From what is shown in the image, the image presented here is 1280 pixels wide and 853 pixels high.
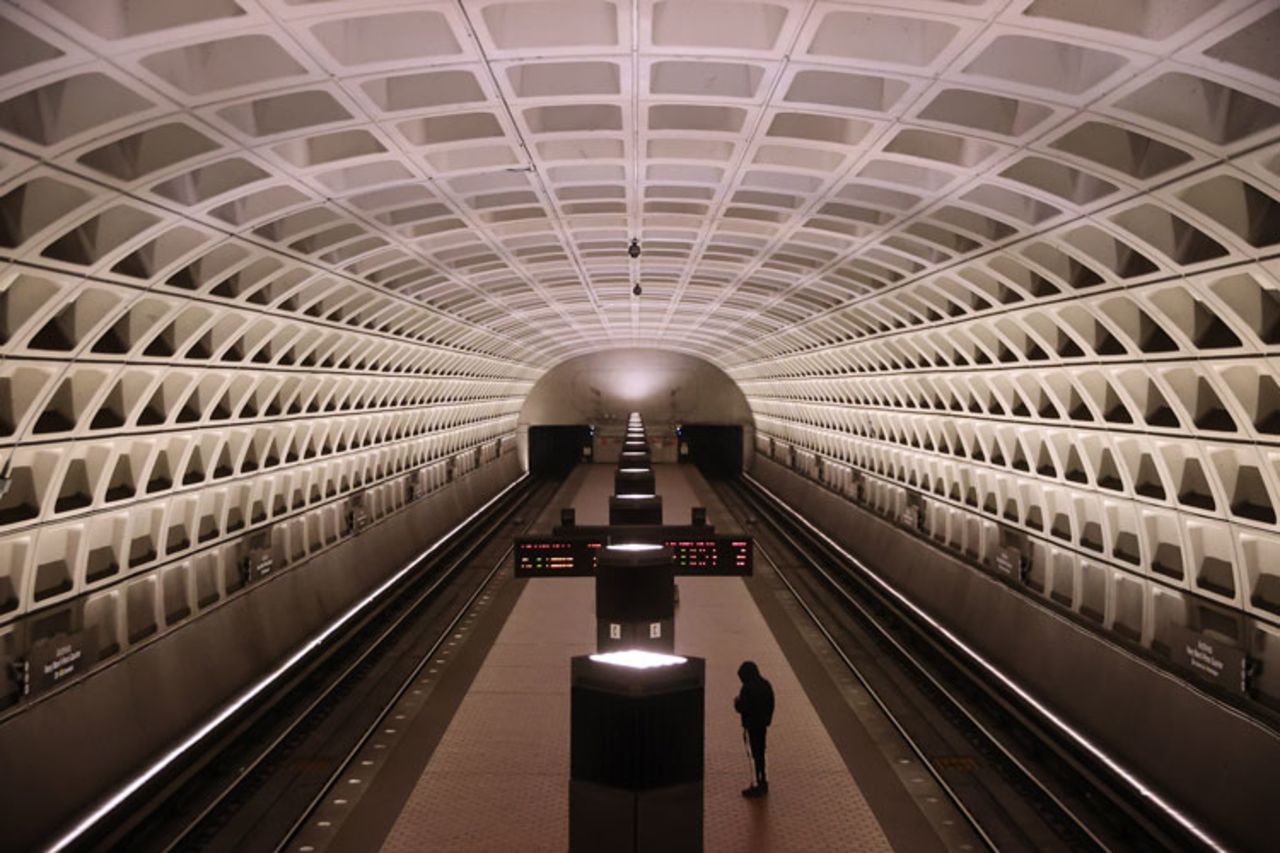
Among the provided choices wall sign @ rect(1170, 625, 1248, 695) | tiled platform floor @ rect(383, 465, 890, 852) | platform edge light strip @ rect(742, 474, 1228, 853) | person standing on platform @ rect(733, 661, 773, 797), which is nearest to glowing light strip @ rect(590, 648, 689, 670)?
person standing on platform @ rect(733, 661, 773, 797)

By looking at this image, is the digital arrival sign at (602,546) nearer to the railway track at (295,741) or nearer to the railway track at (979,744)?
the railway track at (295,741)

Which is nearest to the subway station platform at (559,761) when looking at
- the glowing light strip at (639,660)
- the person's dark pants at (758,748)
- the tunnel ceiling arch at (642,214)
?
the person's dark pants at (758,748)

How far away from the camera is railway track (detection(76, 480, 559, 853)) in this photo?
10375 millimetres

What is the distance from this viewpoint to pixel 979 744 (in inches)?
518

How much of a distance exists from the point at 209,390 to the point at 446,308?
7.46 meters

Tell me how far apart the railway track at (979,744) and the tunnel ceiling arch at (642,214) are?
250cm

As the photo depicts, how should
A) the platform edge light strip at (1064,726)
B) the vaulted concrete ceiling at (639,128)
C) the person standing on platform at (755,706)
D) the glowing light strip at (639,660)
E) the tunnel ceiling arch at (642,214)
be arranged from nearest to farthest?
the vaulted concrete ceiling at (639,128) < the tunnel ceiling arch at (642,214) < the glowing light strip at (639,660) < the platform edge light strip at (1064,726) < the person standing on platform at (755,706)

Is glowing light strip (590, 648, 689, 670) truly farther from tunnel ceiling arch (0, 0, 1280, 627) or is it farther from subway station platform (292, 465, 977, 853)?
tunnel ceiling arch (0, 0, 1280, 627)

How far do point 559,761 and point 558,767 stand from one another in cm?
18

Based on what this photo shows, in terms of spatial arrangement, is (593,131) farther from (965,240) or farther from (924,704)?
(924,704)

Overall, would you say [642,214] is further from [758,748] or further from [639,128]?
[758,748]

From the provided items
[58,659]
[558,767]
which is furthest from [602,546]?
[58,659]

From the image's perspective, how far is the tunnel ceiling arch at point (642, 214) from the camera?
6.33 meters

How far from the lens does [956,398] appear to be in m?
17.0
